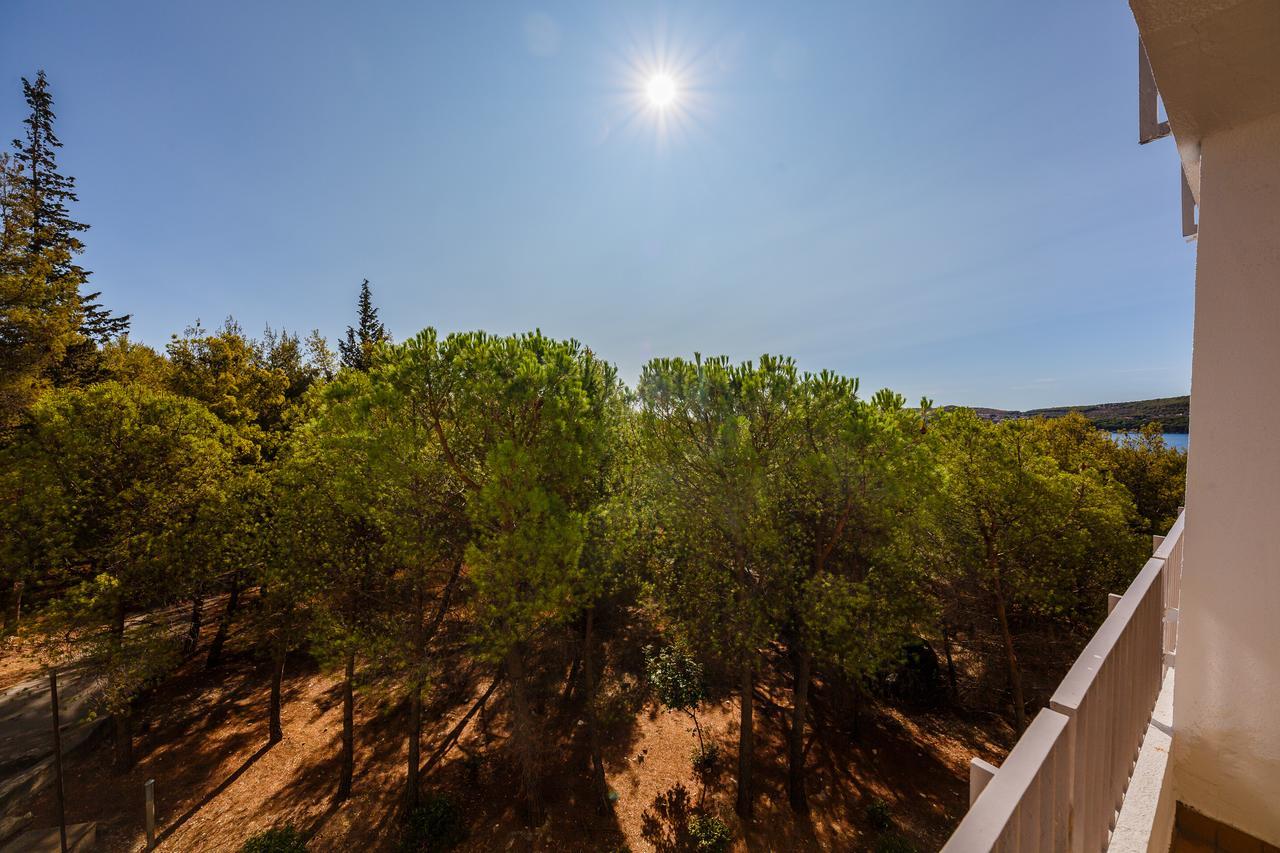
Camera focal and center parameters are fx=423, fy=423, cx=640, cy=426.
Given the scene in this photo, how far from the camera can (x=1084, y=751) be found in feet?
4.51

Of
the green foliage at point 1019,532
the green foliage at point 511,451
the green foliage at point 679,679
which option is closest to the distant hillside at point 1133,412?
the green foliage at point 1019,532

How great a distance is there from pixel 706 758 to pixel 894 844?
12.9ft

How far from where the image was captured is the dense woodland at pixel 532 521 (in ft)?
23.9

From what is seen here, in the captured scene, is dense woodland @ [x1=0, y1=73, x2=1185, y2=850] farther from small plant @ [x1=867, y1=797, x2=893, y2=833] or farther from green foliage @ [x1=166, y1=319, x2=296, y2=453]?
green foliage @ [x1=166, y1=319, x2=296, y2=453]

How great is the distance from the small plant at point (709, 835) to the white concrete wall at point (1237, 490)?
8786mm

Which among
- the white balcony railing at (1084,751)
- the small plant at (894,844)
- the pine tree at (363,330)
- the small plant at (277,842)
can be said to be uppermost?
the pine tree at (363,330)

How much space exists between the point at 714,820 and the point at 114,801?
12644mm

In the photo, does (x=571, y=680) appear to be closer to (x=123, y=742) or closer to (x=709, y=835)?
(x=709, y=835)

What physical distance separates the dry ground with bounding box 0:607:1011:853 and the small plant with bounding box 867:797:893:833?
188 mm

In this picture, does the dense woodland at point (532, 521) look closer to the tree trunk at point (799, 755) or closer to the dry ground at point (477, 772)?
the tree trunk at point (799, 755)

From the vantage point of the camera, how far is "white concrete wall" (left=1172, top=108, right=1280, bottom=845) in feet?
5.32

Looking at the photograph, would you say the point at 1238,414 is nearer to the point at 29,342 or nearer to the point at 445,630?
the point at 445,630

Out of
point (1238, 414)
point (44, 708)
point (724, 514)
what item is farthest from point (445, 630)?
point (44, 708)

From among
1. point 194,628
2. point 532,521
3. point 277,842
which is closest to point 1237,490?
point 532,521
